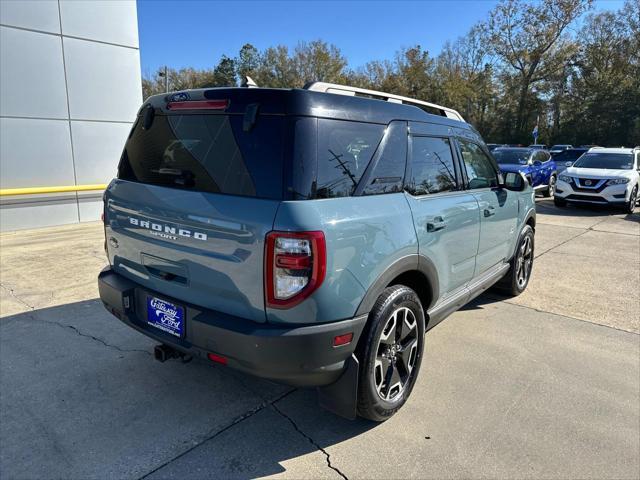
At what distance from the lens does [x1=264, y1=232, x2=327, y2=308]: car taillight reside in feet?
7.06

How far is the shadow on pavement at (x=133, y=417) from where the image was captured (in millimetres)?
2438

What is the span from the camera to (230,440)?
2.63 metres

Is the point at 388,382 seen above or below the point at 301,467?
above

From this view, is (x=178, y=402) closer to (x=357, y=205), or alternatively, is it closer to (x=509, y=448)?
(x=357, y=205)

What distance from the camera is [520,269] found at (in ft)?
17.1

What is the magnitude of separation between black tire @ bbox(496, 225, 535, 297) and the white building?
332 inches

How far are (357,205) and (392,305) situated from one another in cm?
65

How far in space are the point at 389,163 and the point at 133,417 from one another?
228cm

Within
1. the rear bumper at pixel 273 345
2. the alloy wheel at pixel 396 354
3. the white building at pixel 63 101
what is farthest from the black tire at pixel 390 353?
the white building at pixel 63 101

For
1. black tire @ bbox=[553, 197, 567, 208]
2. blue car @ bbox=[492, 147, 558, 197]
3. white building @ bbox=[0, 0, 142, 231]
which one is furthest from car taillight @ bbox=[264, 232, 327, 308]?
blue car @ bbox=[492, 147, 558, 197]

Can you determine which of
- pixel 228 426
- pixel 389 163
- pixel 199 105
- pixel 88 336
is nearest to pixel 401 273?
pixel 389 163

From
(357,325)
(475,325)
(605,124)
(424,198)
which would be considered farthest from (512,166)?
(605,124)

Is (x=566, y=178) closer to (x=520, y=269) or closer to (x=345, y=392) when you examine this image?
(x=520, y=269)

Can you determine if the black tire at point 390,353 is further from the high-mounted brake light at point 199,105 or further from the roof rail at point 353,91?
the high-mounted brake light at point 199,105
